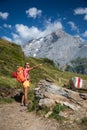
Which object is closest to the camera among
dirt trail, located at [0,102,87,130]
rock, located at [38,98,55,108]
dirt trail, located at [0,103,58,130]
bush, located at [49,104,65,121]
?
dirt trail, located at [0,102,87,130]

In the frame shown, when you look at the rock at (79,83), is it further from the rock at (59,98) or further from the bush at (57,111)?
the bush at (57,111)

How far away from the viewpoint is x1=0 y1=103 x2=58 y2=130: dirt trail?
47.1 ft

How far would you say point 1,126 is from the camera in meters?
14.4

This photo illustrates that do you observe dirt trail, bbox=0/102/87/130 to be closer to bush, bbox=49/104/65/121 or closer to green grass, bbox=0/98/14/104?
bush, bbox=49/104/65/121

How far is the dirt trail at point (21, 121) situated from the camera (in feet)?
47.1

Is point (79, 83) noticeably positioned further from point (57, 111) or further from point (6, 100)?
point (57, 111)

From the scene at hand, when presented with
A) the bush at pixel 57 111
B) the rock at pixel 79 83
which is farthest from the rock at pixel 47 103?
the rock at pixel 79 83

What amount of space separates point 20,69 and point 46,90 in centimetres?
254

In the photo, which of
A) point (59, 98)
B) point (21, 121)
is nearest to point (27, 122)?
point (21, 121)

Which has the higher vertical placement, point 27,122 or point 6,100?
point 6,100

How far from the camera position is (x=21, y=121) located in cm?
1570

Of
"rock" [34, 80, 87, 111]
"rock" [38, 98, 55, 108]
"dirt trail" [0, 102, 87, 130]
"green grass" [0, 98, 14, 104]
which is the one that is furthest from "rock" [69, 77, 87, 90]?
"dirt trail" [0, 102, 87, 130]

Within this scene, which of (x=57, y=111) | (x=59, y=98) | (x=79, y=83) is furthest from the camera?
(x=79, y=83)

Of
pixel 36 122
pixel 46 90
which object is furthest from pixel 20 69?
pixel 36 122
